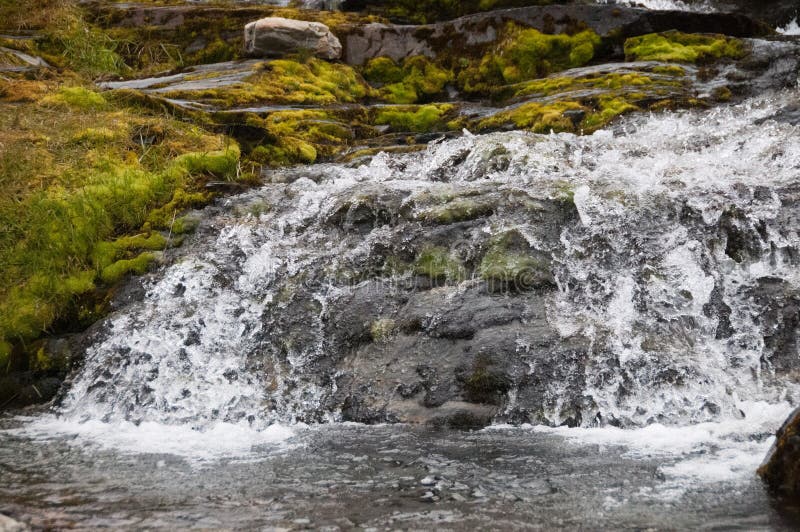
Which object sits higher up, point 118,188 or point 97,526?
point 118,188

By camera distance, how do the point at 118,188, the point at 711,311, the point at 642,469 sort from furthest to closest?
the point at 118,188 → the point at 711,311 → the point at 642,469

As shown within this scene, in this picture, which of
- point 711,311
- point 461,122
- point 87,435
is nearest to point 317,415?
point 87,435

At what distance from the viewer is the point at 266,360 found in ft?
22.2

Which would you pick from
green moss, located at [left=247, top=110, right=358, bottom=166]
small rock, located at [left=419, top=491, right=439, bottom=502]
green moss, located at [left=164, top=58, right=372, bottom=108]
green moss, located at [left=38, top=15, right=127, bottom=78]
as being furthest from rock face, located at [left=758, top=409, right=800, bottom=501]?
green moss, located at [left=38, top=15, right=127, bottom=78]

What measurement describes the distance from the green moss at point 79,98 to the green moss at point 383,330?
7420 mm

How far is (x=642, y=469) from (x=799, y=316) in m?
2.91

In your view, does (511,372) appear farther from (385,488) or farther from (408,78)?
A: (408,78)

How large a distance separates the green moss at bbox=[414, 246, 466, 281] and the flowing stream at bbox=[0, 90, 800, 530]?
0.63 feet

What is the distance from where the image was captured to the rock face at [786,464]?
12.3 feet

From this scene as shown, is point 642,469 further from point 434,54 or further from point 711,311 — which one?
point 434,54

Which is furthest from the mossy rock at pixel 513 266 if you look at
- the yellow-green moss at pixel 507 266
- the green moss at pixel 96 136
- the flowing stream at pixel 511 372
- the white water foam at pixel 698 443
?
the green moss at pixel 96 136

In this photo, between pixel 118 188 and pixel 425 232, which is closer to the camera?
pixel 425 232

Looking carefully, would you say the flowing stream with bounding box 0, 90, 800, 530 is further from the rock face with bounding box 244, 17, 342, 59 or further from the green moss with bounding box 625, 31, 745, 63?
the rock face with bounding box 244, 17, 342, 59

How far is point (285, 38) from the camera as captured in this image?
629 inches
